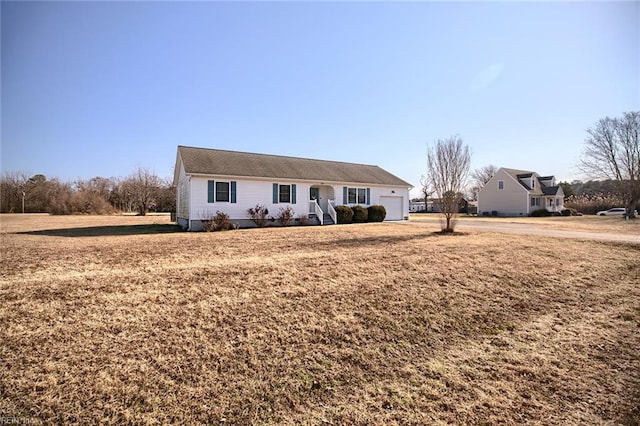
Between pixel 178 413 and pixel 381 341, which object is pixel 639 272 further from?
Result: pixel 178 413

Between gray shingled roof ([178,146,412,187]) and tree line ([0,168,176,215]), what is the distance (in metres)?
23.0

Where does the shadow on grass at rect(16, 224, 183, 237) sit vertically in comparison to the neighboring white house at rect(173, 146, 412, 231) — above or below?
below

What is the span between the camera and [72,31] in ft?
36.5

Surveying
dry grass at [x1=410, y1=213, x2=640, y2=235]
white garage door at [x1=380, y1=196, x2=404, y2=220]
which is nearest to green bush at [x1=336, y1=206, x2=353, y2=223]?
white garage door at [x1=380, y1=196, x2=404, y2=220]

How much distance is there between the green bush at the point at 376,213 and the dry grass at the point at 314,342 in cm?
1539

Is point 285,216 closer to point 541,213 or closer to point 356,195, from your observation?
point 356,195

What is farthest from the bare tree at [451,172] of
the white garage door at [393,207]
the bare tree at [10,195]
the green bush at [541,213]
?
the bare tree at [10,195]

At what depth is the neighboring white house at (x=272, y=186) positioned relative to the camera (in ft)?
55.5

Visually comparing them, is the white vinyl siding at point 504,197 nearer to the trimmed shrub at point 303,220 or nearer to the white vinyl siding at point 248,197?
the white vinyl siding at point 248,197

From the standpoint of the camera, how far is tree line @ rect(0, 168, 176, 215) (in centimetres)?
3806

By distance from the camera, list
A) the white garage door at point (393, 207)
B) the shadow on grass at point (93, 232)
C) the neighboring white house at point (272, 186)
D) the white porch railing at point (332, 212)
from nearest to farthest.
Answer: the shadow on grass at point (93, 232), the neighboring white house at point (272, 186), the white porch railing at point (332, 212), the white garage door at point (393, 207)

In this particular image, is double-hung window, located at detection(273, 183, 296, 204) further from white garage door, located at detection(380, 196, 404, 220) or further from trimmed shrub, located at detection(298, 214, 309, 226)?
white garage door, located at detection(380, 196, 404, 220)

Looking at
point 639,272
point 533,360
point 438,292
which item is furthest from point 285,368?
point 639,272

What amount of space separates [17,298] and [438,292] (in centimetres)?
734
